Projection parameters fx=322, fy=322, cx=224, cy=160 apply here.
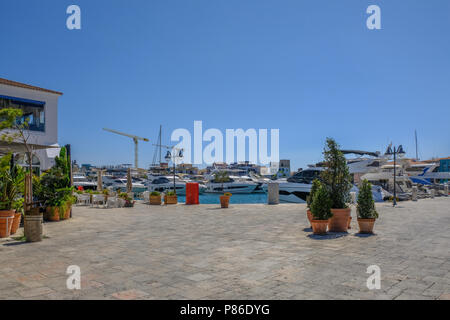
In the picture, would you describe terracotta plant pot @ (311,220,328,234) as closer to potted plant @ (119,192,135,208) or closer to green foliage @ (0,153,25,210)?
green foliage @ (0,153,25,210)

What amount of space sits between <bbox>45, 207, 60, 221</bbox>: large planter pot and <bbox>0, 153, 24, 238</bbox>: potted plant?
213 cm

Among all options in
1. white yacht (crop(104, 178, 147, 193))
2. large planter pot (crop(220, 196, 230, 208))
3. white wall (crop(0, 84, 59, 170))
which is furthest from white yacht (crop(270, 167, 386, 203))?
white yacht (crop(104, 178, 147, 193))

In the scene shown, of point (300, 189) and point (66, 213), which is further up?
point (66, 213)

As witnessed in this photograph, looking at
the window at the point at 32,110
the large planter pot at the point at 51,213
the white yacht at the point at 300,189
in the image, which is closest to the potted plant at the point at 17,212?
the large planter pot at the point at 51,213

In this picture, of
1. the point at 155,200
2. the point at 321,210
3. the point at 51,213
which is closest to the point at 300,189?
the point at 155,200

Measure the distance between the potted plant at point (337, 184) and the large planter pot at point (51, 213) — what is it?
8121mm

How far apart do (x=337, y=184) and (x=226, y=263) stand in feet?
14.0

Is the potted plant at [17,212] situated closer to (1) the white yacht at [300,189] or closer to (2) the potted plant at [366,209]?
(2) the potted plant at [366,209]

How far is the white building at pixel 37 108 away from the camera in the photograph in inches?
557

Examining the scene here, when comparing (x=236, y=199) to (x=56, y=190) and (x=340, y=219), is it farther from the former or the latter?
(x=340, y=219)

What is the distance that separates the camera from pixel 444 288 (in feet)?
12.7

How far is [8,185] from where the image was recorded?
7.72 metres
